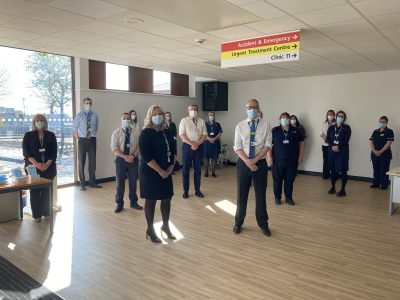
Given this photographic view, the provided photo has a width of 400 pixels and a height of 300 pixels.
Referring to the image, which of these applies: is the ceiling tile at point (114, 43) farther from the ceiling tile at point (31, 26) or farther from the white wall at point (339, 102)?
the white wall at point (339, 102)

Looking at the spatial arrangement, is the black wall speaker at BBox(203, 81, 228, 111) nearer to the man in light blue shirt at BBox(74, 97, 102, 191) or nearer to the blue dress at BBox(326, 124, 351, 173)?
the man in light blue shirt at BBox(74, 97, 102, 191)

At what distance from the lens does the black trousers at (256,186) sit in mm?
4406

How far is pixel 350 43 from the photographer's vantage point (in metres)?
5.29

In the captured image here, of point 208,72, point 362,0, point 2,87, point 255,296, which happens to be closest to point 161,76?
point 208,72

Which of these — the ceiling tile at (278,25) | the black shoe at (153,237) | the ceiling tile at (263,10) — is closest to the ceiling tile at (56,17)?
the ceiling tile at (263,10)

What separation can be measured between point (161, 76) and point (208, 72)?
5.99ft

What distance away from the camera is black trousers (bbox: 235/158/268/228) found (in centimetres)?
441

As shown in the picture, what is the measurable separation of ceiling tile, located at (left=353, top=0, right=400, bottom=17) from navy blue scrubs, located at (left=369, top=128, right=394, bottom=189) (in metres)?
4.47

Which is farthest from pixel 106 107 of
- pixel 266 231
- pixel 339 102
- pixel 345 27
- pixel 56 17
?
pixel 339 102

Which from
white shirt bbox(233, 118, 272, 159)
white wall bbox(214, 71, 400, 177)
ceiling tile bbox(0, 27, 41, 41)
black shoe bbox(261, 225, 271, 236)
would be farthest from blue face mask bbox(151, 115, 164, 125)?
white wall bbox(214, 71, 400, 177)

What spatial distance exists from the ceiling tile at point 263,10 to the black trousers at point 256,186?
1738mm

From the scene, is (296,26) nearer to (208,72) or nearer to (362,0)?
(362,0)

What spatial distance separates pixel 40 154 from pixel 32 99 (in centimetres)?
275

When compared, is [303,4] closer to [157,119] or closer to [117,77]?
[157,119]
